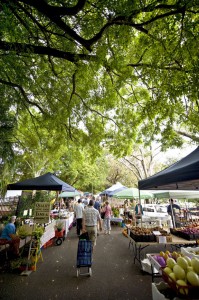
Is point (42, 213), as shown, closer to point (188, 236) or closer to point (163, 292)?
point (163, 292)

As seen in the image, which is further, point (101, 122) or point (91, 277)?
point (101, 122)

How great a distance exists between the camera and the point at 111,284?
13.5ft

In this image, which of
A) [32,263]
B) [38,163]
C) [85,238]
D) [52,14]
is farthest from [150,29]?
[38,163]

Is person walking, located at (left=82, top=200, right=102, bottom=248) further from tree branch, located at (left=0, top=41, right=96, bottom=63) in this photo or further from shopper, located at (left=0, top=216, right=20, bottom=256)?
tree branch, located at (left=0, top=41, right=96, bottom=63)

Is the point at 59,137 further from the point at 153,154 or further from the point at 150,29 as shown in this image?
the point at 153,154

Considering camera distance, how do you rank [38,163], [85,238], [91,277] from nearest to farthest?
[91,277], [85,238], [38,163]

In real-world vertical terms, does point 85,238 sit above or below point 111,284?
above

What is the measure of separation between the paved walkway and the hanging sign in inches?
51.1

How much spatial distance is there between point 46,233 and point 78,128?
16.6ft

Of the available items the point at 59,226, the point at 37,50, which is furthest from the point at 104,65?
the point at 59,226

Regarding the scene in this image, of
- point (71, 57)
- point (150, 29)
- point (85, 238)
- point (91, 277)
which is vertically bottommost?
point (91, 277)

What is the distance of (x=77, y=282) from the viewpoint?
4.22 m

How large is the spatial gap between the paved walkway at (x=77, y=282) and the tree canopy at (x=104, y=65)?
4.02 m

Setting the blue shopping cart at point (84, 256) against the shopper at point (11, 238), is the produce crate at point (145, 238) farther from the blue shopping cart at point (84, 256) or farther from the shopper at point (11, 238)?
the shopper at point (11, 238)
